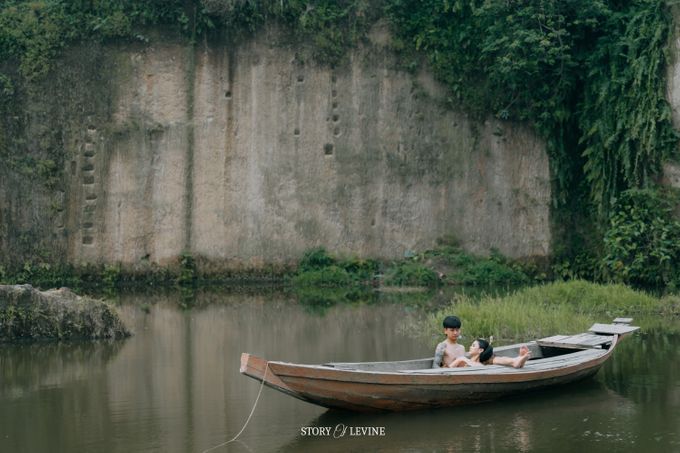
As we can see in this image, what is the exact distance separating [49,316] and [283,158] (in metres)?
10.0

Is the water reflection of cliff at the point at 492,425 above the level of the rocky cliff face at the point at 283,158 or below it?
→ below

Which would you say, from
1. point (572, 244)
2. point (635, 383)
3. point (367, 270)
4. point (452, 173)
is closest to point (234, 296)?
point (367, 270)

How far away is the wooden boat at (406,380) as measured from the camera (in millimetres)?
8883

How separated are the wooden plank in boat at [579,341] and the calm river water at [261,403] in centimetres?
39

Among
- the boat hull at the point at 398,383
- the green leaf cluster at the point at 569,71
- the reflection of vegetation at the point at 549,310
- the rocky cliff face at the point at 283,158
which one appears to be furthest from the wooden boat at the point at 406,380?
the rocky cliff face at the point at 283,158

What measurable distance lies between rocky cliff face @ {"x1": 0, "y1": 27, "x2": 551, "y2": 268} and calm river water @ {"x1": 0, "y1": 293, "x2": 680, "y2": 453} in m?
7.48

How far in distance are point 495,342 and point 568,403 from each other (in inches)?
128

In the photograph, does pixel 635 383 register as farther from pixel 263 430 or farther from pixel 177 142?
pixel 177 142

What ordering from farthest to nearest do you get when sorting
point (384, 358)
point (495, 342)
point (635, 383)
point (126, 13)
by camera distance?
point (126, 13) < point (495, 342) < point (384, 358) < point (635, 383)

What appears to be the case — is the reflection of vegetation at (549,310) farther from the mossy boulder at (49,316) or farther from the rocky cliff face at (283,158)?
the rocky cliff face at (283,158)

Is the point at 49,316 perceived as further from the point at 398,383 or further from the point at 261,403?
the point at 398,383

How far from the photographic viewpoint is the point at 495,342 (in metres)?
13.4

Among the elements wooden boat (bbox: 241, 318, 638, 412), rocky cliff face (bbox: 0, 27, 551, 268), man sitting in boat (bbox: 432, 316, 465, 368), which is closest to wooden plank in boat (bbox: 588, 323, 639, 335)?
wooden boat (bbox: 241, 318, 638, 412)

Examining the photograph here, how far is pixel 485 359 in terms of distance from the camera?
33.9ft
